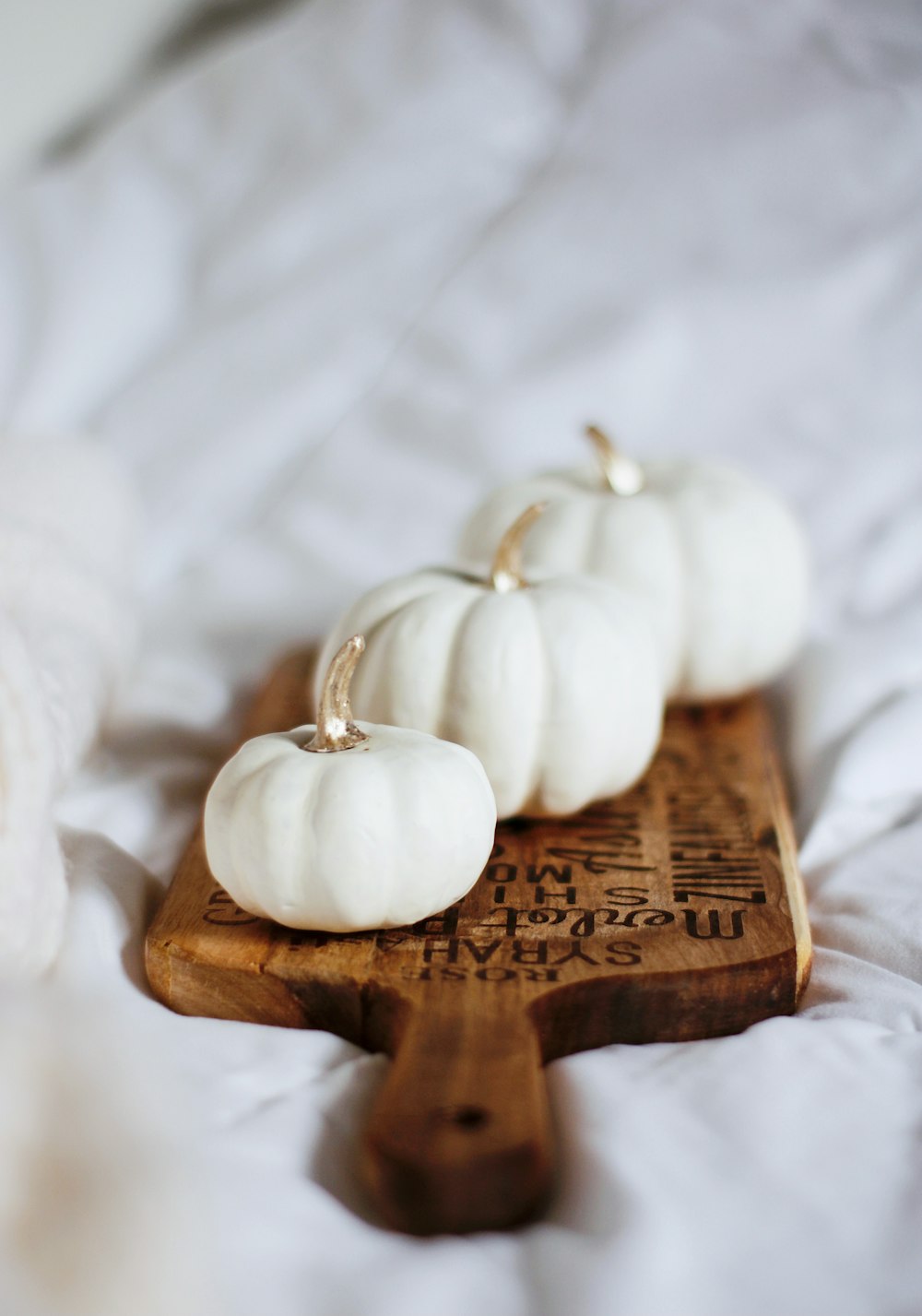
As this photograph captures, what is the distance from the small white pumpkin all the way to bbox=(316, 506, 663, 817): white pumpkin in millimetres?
111

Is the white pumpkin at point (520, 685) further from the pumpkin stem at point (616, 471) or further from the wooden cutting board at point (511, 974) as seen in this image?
the pumpkin stem at point (616, 471)

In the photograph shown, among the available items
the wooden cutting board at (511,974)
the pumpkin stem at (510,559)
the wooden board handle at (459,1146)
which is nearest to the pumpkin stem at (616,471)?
the pumpkin stem at (510,559)

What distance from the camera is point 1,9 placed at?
1.59 metres

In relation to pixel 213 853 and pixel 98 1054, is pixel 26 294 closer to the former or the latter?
pixel 213 853

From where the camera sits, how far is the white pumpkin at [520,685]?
0.91 metres

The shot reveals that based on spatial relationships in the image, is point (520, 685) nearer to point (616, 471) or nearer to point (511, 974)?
point (511, 974)

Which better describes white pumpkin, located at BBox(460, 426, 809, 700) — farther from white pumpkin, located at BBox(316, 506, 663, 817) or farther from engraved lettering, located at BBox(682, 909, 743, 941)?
engraved lettering, located at BBox(682, 909, 743, 941)

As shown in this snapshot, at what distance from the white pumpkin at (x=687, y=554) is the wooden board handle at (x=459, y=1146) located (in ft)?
1.67

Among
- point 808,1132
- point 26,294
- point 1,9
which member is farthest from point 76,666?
point 1,9

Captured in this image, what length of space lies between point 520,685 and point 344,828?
0.20 metres

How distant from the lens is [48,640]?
1.01m

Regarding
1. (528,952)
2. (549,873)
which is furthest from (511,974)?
(549,873)

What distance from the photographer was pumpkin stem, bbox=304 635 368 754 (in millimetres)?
792

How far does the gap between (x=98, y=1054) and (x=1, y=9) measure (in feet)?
4.73
